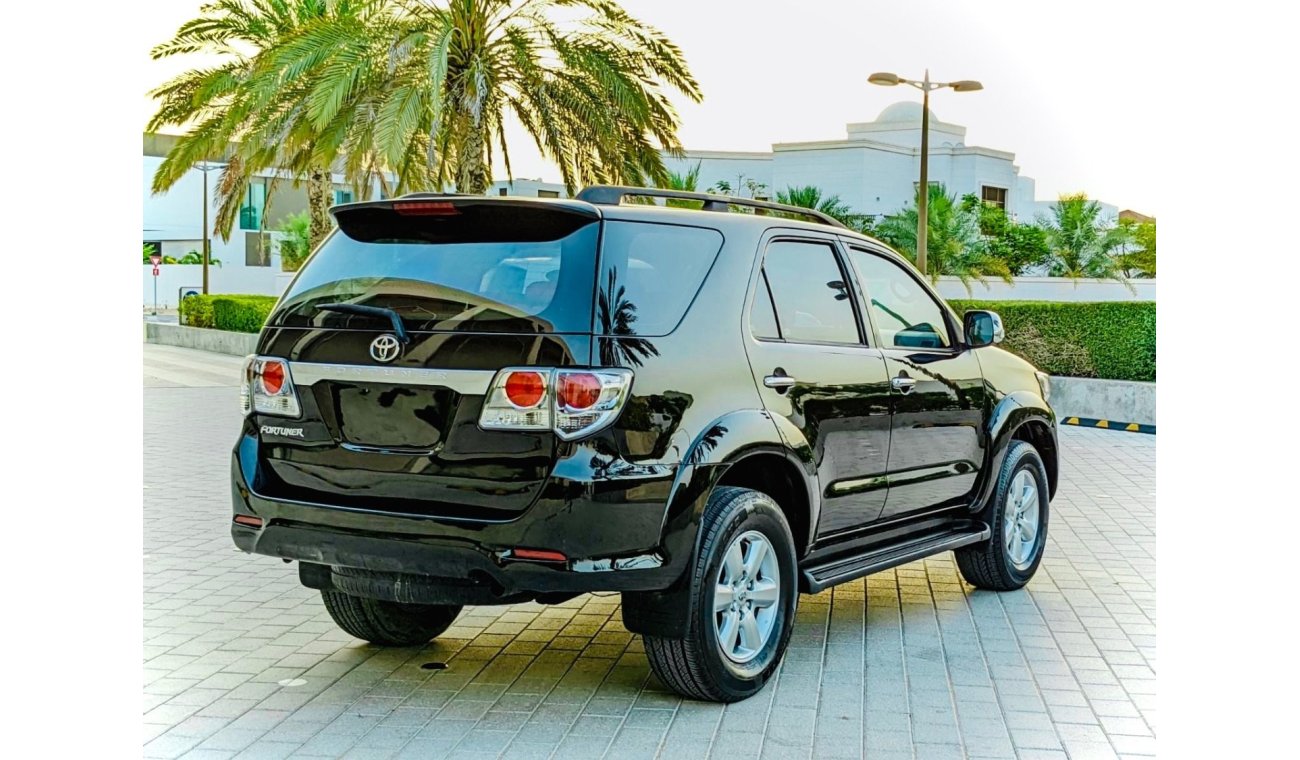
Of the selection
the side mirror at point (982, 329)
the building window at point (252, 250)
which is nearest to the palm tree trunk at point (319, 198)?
the side mirror at point (982, 329)

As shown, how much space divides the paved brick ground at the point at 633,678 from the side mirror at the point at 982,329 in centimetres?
134

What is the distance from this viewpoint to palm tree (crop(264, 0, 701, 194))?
16938mm

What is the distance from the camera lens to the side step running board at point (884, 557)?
562cm

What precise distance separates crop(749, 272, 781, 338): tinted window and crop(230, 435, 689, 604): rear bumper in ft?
2.92

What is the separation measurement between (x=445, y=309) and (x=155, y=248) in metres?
67.4

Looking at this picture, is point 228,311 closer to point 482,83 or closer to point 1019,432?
point 482,83

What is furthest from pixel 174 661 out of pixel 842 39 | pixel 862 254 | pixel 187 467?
pixel 842 39

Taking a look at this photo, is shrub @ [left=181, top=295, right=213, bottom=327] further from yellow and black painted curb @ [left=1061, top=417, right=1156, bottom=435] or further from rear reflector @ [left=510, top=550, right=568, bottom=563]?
rear reflector @ [left=510, top=550, right=568, bottom=563]

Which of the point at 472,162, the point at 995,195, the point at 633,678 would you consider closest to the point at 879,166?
the point at 995,195

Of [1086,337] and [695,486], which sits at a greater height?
[1086,337]

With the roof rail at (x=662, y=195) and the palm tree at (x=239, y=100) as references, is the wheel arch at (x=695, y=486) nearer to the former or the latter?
the roof rail at (x=662, y=195)

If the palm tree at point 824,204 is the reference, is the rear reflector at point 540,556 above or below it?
below

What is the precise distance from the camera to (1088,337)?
18156mm

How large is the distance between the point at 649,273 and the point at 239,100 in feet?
54.7
